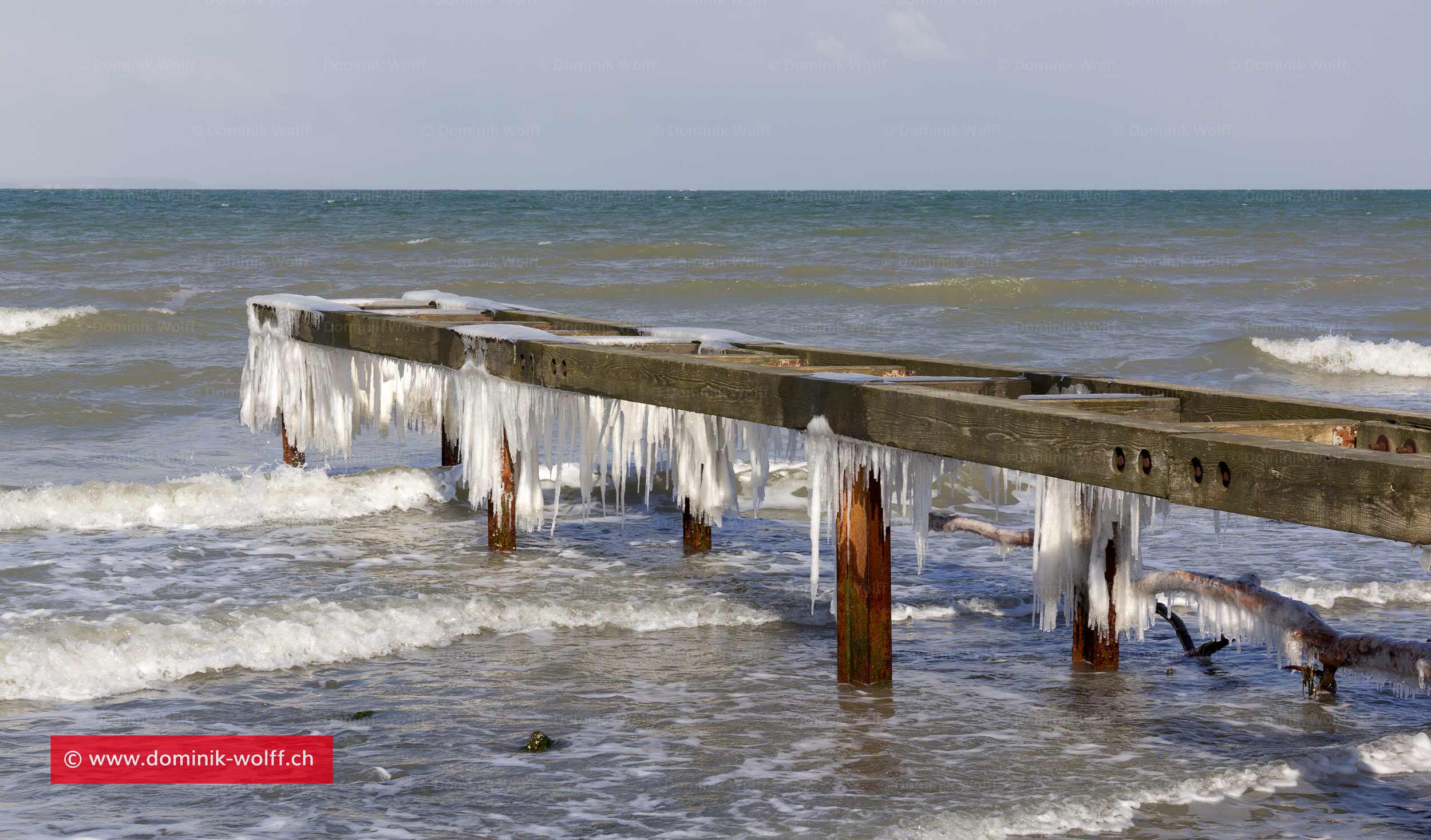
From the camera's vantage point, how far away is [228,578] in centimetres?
826

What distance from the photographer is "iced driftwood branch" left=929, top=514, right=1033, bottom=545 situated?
7551mm

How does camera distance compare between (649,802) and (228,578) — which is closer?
(649,802)

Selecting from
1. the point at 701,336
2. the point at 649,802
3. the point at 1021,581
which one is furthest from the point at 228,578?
the point at 1021,581

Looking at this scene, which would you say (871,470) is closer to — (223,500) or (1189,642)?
(1189,642)

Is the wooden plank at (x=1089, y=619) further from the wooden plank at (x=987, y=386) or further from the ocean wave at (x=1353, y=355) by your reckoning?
the ocean wave at (x=1353, y=355)

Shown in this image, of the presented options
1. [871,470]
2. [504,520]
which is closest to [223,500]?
[504,520]

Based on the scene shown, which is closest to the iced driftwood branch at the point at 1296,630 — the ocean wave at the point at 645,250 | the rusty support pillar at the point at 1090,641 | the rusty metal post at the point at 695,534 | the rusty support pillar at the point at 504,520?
the rusty support pillar at the point at 1090,641

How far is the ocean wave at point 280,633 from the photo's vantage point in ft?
20.7

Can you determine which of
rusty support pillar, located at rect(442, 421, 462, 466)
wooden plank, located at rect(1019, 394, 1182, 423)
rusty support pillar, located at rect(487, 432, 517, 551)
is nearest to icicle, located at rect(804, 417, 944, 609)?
wooden plank, located at rect(1019, 394, 1182, 423)

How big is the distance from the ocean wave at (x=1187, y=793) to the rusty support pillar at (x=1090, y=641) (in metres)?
1.18

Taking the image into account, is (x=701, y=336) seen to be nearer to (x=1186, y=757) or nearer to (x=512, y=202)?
(x=1186, y=757)

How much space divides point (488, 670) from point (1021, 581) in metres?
3.48

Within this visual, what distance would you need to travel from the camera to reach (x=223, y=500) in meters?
10.3

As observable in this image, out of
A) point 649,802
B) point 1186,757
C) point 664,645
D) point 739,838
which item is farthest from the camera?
point 664,645
